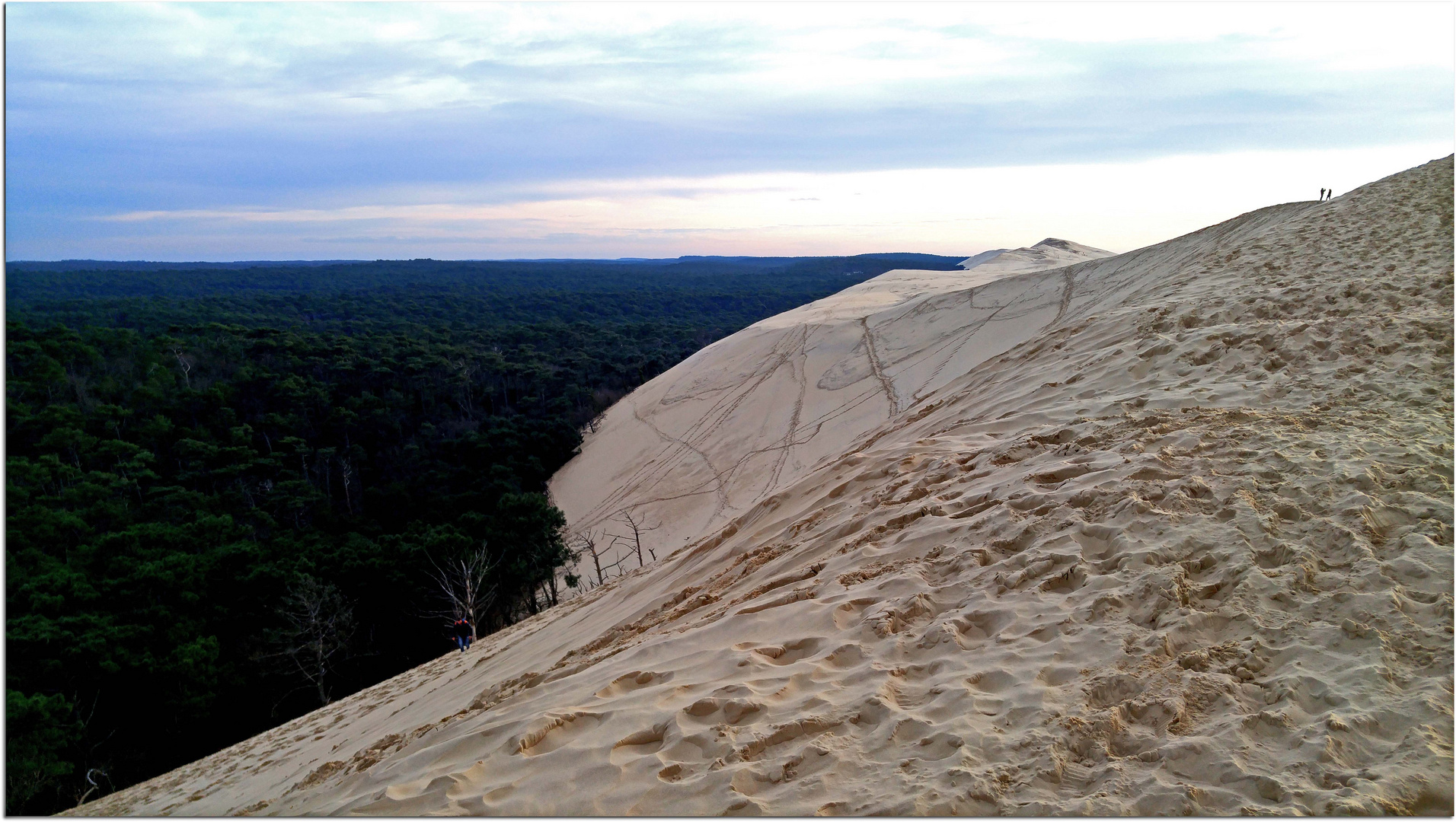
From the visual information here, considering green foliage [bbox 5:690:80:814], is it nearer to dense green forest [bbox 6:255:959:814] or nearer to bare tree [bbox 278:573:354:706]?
dense green forest [bbox 6:255:959:814]

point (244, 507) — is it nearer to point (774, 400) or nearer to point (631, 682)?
point (774, 400)

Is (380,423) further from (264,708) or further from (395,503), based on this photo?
(264,708)

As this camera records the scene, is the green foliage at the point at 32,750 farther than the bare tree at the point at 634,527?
No

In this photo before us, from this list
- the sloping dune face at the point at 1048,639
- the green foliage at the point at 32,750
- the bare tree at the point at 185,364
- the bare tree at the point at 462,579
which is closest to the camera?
the sloping dune face at the point at 1048,639

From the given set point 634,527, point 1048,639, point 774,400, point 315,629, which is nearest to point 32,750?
point 315,629

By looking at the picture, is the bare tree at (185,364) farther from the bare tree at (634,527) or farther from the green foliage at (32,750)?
the green foliage at (32,750)

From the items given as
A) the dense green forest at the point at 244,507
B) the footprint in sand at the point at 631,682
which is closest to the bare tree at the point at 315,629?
the dense green forest at the point at 244,507

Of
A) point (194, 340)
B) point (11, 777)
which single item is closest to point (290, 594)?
point (11, 777)

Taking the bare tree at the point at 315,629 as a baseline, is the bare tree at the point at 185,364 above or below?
above
